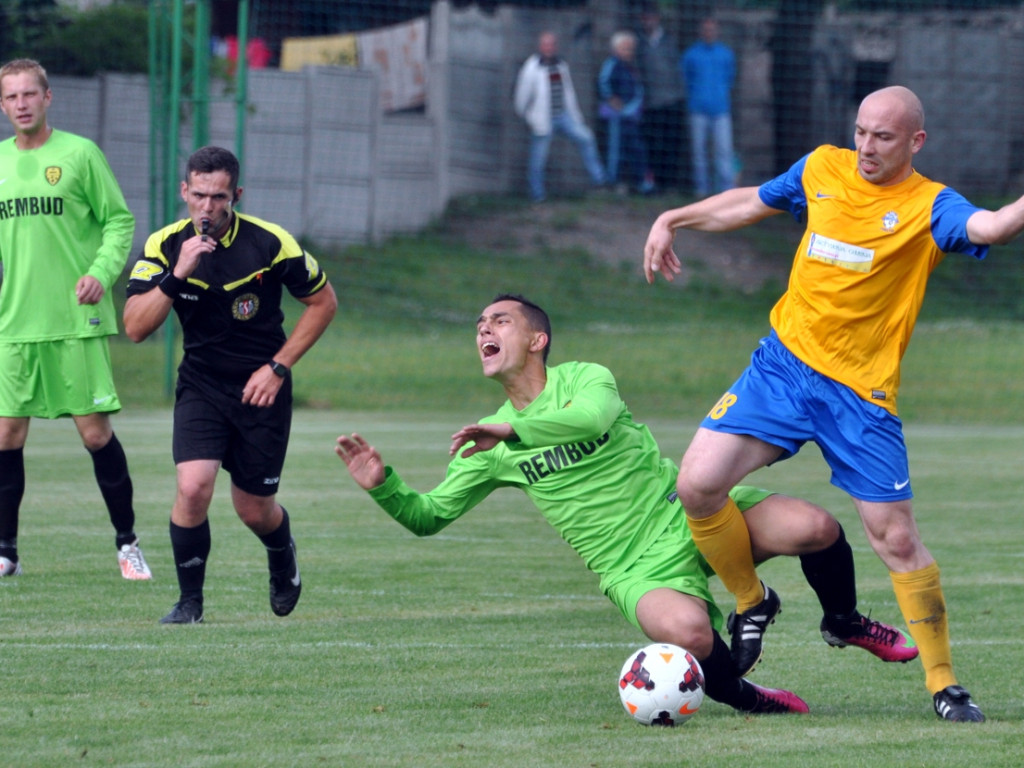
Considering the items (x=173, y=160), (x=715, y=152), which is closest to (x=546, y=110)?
(x=715, y=152)

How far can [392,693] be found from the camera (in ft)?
17.4

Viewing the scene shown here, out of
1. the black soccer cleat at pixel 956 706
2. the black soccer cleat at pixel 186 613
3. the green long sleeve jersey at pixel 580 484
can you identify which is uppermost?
the green long sleeve jersey at pixel 580 484

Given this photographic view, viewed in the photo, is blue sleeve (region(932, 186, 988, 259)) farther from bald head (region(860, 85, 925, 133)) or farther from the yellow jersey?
bald head (region(860, 85, 925, 133))

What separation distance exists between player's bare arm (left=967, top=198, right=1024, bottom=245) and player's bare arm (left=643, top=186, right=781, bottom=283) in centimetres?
89

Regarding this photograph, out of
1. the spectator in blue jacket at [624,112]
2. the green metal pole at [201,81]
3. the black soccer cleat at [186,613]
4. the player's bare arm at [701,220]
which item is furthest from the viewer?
the spectator in blue jacket at [624,112]

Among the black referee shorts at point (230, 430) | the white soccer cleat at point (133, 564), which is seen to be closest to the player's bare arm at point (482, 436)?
the black referee shorts at point (230, 430)

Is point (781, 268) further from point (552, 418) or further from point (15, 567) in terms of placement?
point (552, 418)

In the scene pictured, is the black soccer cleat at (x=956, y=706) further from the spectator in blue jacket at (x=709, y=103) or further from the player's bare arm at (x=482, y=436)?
the spectator in blue jacket at (x=709, y=103)

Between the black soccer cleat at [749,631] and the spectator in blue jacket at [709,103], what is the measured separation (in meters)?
16.2

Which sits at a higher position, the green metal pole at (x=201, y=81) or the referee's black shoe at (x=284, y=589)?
the green metal pole at (x=201, y=81)

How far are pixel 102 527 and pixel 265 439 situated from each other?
119 inches

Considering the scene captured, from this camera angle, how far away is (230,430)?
6645mm

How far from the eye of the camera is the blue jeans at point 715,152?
838 inches

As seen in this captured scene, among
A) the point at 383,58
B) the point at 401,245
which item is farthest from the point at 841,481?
the point at 383,58
